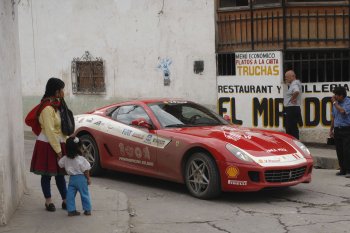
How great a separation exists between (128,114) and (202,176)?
2.06 m

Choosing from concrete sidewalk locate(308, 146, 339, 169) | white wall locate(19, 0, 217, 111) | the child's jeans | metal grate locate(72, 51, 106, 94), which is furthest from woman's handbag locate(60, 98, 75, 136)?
metal grate locate(72, 51, 106, 94)

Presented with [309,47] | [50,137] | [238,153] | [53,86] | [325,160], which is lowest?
[325,160]

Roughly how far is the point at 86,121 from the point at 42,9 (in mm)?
8251

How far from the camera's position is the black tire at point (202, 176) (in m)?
8.10

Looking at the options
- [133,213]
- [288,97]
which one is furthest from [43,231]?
[288,97]

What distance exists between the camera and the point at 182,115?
9414mm

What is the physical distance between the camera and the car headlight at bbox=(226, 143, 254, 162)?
26.1ft

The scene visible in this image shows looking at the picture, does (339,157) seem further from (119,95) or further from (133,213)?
(119,95)

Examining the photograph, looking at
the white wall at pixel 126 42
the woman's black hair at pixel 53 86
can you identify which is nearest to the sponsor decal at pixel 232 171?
the woman's black hair at pixel 53 86

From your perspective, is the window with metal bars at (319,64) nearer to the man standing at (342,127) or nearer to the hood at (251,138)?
the man standing at (342,127)

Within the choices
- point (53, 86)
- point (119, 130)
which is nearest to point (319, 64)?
point (119, 130)

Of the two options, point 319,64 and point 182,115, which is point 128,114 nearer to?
point 182,115

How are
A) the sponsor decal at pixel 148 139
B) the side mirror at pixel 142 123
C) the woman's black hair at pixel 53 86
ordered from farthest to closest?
1. the side mirror at pixel 142 123
2. the sponsor decal at pixel 148 139
3. the woman's black hair at pixel 53 86

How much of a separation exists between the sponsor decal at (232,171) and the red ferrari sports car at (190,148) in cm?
1
